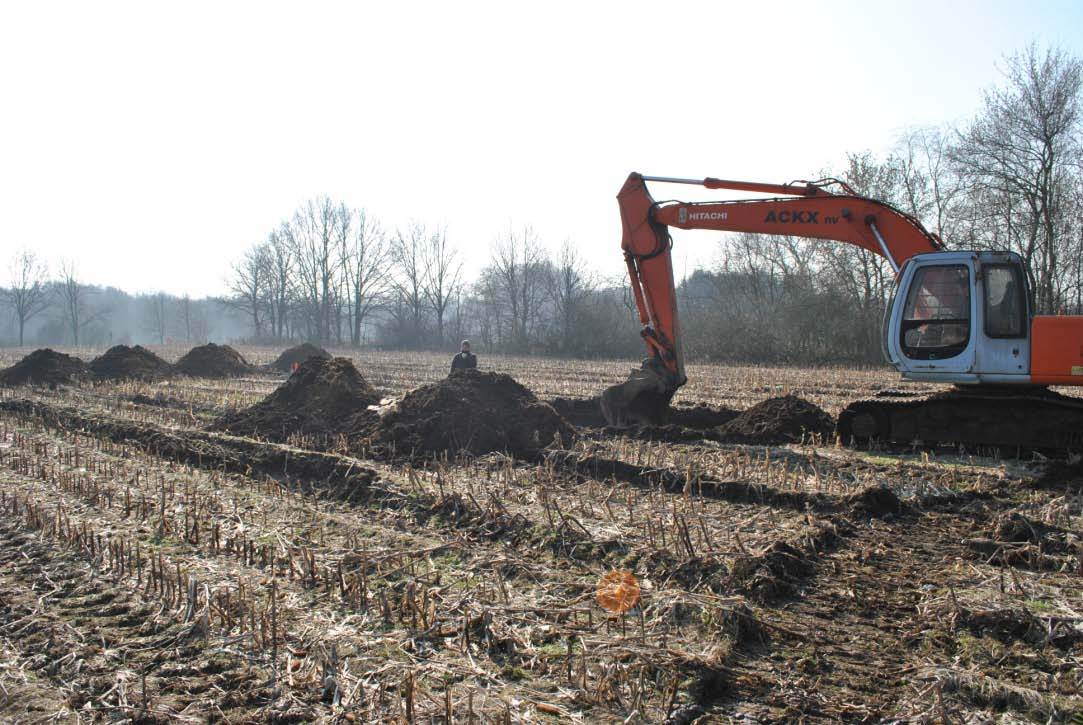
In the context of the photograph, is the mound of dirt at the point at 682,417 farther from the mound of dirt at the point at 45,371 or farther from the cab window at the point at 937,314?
the mound of dirt at the point at 45,371

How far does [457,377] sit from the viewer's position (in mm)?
11617

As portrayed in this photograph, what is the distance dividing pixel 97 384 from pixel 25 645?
1795 cm

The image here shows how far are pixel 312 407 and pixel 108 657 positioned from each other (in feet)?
28.2

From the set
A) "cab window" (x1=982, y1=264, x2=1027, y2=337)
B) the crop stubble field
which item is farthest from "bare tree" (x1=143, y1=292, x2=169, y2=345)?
"cab window" (x1=982, y1=264, x2=1027, y2=337)

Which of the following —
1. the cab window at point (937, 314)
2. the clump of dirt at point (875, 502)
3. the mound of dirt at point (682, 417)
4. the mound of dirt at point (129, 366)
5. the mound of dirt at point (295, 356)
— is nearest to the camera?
the clump of dirt at point (875, 502)

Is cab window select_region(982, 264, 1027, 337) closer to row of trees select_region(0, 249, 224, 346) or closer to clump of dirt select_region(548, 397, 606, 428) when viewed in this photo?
clump of dirt select_region(548, 397, 606, 428)

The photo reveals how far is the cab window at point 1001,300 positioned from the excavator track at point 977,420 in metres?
0.86

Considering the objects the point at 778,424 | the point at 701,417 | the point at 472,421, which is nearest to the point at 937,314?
the point at 778,424

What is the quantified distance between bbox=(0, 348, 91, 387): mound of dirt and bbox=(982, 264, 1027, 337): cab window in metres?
21.1

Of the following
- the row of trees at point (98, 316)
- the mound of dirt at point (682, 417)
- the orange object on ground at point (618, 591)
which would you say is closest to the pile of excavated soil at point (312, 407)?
the mound of dirt at point (682, 417)

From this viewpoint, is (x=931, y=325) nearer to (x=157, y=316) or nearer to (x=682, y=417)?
(x=682, y=417)

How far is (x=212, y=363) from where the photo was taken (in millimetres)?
25156

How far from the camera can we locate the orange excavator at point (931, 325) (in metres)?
8.91

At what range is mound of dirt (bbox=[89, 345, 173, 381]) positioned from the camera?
72.1ft
